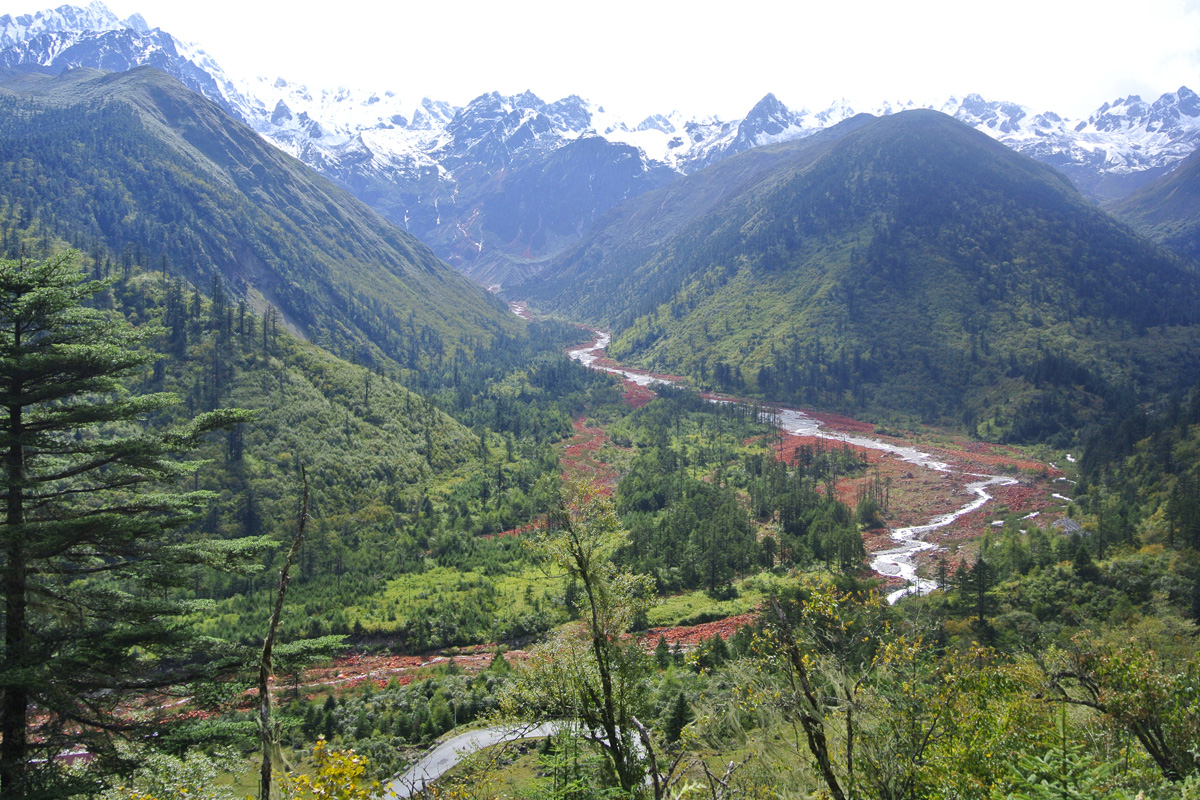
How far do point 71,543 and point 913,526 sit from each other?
85346mm

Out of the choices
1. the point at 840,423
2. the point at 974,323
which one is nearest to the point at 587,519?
the point at 840,423

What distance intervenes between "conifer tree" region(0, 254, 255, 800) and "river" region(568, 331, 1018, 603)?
56.1 m

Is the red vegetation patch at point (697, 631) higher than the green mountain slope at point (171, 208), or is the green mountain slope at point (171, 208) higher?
the green mountain slope at point (171, 208)

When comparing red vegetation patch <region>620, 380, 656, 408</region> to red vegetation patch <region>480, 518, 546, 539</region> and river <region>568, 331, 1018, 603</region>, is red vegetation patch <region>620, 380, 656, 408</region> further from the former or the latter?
red vegetation patch <region>480, 518, 546, 539</region>

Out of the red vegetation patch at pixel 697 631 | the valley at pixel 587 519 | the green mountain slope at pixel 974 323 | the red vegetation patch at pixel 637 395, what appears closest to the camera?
the valley at pixel 587 519

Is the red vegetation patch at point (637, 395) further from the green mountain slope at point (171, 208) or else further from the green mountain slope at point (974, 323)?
the green mountain slope at point (171, 208)

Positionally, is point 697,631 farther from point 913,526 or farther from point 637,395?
point 637,395

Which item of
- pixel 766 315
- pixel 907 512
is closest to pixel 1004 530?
pixel 907 512

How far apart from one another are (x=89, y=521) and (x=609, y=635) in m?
13.7

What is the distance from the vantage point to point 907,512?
282 feet

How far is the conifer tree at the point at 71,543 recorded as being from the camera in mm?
15133

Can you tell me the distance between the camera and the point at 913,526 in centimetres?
8150

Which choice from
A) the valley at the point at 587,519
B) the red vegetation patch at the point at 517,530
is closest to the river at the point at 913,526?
the valley at the point at 587,519

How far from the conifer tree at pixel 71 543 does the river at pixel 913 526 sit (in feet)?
184
